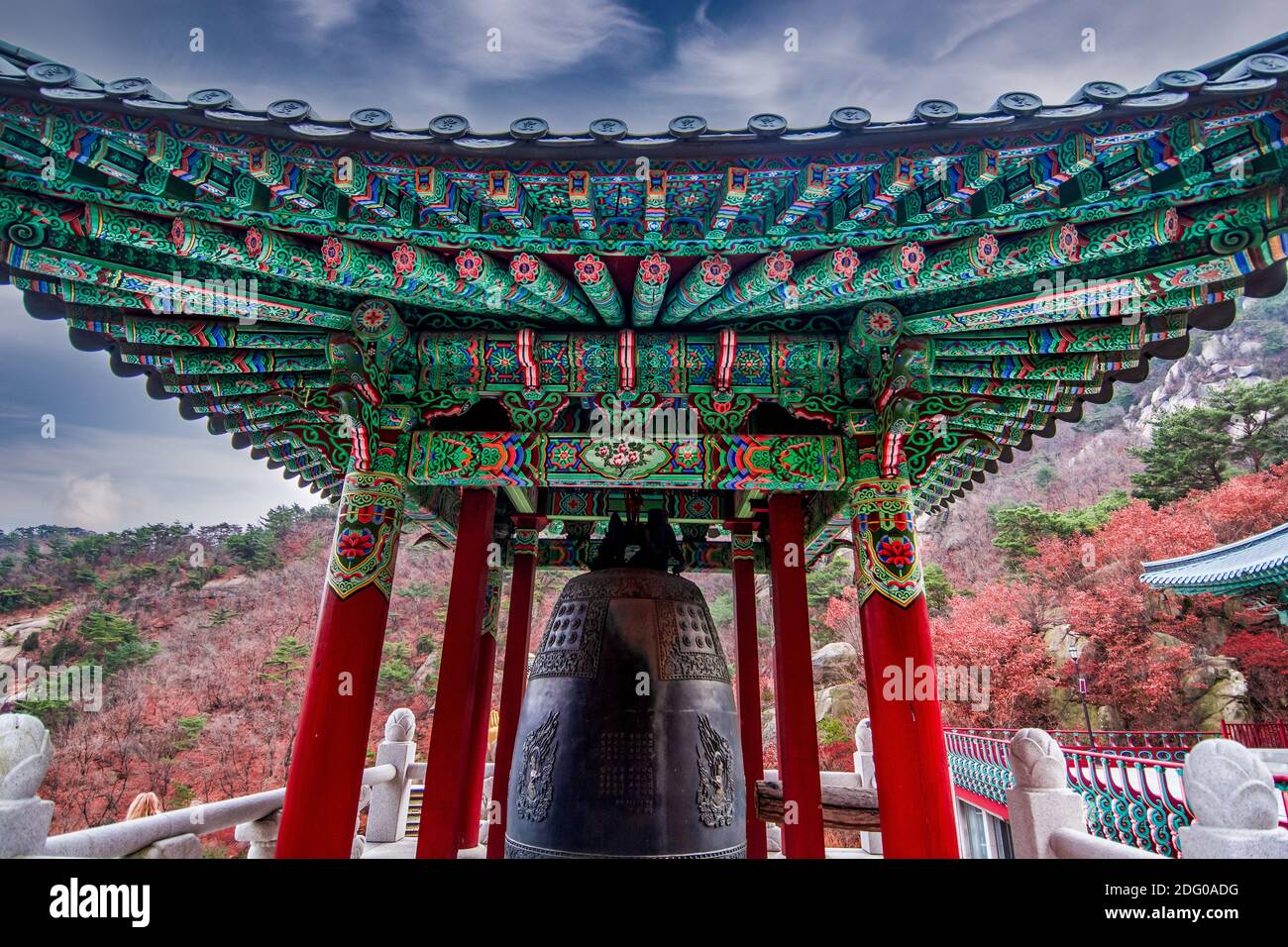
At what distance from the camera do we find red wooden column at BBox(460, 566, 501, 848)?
703cm

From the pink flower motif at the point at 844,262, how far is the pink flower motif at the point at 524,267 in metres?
1.75

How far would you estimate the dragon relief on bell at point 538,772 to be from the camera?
139 inches

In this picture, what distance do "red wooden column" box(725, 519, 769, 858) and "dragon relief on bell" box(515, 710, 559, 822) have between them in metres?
2.94

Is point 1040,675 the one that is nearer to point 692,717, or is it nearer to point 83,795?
point 692,717

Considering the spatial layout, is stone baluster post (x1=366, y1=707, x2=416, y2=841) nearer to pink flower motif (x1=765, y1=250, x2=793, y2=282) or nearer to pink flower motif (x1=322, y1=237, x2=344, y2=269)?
pink flower motif (x1=322, y1=237, x2=344, y2=269)

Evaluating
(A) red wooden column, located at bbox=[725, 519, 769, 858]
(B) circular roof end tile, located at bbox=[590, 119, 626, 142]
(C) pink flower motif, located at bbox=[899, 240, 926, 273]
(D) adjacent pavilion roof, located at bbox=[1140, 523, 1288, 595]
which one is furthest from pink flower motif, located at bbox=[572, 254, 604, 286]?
(D) adjacent pavilion roof, located at bbox=[1140, 523, 1288, 595]

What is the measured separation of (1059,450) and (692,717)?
128 feet

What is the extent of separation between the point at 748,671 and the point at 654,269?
5.01 meters

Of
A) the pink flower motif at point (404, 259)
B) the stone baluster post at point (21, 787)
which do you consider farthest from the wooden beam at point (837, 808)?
the pink flower motif at point (404, 259)

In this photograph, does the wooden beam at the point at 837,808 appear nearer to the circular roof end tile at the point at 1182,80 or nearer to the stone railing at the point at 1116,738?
the circular roof end tile at the point at 1182,80

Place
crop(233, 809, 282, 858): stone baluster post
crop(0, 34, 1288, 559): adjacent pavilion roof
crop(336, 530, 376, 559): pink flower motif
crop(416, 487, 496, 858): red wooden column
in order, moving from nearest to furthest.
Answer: crop(0, 34, 1288, 559): adjacent pavilion roof
crop(336, 530, 376, 559): pink flower motif
crop(416, 487, 496, 858): red wooden column
crop(233, 809, 282, 858): stone baluster post

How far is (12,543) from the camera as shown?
25812mm
